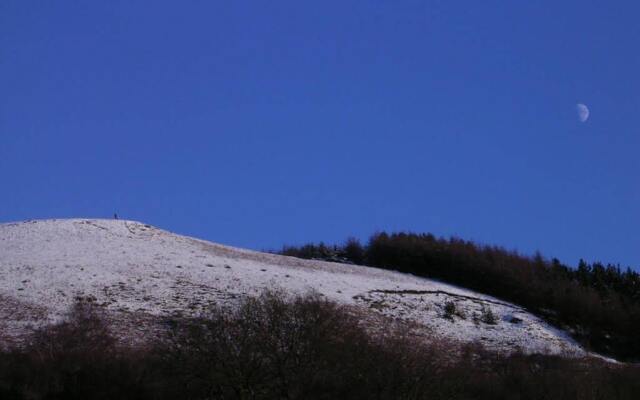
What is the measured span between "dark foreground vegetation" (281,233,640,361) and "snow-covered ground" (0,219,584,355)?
2.07 m

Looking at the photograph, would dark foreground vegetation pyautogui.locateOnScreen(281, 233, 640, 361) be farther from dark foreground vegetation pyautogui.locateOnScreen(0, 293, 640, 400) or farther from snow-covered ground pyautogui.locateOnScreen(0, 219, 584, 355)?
dark foreground vegetation pyautogui.locateOnScreen(0, 293, 640, 400)

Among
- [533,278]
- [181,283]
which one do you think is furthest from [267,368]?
[533,278]

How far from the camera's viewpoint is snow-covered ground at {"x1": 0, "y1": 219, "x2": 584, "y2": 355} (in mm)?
35062

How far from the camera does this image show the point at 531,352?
35188mm

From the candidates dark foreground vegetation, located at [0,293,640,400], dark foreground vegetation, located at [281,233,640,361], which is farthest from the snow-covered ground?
dark foreground vegetation, located at [0,293,640,400]

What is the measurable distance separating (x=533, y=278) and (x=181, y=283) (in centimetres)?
1992

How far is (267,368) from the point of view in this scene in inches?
959

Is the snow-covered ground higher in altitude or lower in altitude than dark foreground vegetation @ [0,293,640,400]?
higher

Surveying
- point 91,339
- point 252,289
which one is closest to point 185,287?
point 252,289

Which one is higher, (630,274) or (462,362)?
(630,274)

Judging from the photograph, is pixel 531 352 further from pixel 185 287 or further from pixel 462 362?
pixel 185 287

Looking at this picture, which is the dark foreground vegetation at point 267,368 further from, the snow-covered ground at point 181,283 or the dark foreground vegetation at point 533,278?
the dark foreground vegetation at point 533,278

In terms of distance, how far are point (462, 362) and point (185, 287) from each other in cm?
1262

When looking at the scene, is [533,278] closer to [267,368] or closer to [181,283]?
[181,283]
